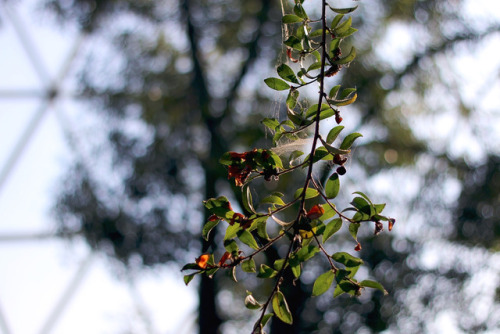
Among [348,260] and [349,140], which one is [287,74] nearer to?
[349,140]

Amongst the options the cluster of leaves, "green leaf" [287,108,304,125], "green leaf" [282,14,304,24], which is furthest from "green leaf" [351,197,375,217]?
"green leaf" [282,14,304,24]

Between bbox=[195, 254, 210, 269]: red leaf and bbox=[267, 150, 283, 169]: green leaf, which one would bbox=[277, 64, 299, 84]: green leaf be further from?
bbox=[195, 254, 210, 269]: red leaf

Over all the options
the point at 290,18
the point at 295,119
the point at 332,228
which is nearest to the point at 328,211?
the point at 332,228

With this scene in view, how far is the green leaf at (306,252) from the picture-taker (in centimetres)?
63

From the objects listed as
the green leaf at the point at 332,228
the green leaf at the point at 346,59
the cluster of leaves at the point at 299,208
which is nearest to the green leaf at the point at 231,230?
the cluster of leaves at the point at 299,208

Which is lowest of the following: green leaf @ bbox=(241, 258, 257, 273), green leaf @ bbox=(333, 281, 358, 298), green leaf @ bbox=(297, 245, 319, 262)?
green leaf @ bbox=(333, 281, 358, 298)

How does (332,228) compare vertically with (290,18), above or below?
below

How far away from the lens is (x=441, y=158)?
332 cm

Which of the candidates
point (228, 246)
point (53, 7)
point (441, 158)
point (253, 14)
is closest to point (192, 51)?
point (253, 14)

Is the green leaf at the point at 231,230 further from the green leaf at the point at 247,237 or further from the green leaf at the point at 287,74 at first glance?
the green leaf at the point at 287,74

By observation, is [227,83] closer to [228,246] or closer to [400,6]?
[400,6]

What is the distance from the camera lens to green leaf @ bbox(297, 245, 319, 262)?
63cm

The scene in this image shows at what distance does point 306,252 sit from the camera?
0.63 m

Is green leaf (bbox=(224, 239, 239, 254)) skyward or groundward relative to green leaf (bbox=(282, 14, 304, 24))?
groundward
